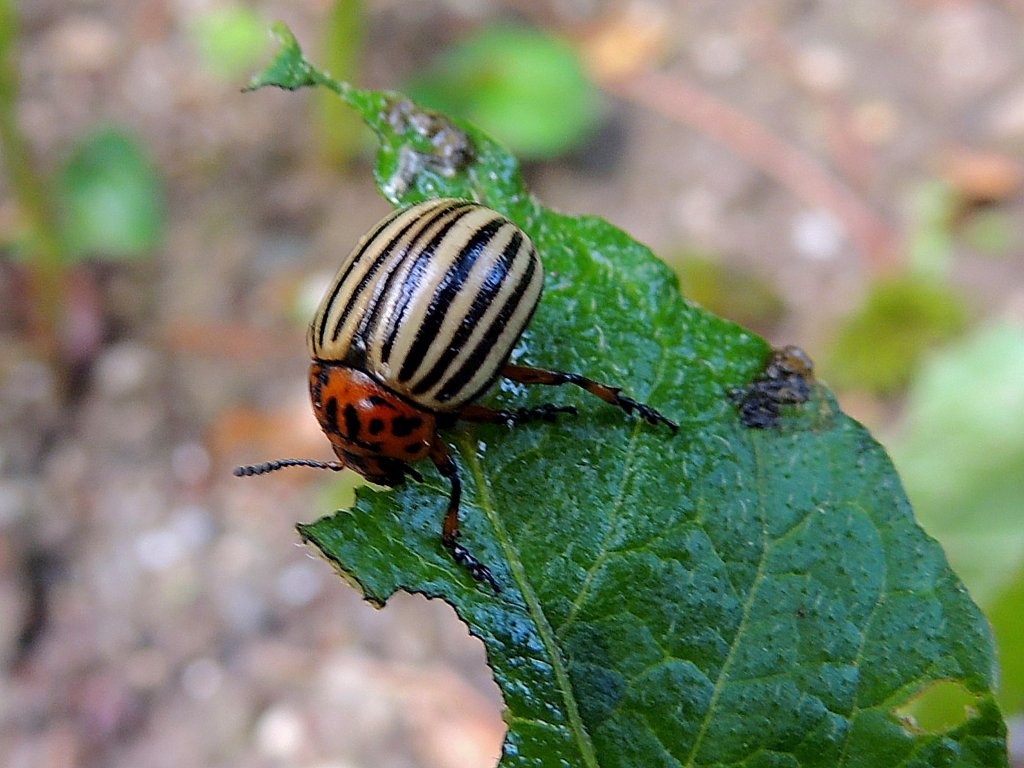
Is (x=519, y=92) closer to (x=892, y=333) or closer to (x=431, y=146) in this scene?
(x=892, y=333)

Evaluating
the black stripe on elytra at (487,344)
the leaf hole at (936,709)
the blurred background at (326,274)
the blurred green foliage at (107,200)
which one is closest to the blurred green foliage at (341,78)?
the blurred background at (326,274)

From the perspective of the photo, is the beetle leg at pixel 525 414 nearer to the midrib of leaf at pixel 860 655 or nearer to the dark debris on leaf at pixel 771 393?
the dark debris on leaf at pixel 771 393

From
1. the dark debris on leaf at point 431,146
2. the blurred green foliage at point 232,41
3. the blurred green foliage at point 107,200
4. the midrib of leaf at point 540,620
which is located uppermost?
the blurred green foliage at point 232,41

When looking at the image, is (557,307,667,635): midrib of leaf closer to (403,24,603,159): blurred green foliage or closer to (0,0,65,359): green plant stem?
(0,0,65,359): green plant stem

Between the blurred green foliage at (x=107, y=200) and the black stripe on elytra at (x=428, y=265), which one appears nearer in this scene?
the black stripe on elytra at (x=428, y=265)

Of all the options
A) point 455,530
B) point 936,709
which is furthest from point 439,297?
point 936,709
